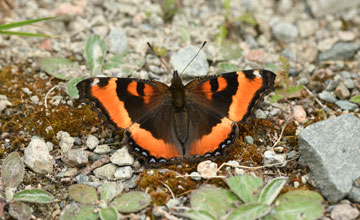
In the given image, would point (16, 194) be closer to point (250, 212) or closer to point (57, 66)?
point (57, 66)

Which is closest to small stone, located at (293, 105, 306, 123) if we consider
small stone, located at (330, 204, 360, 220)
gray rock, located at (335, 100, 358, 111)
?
gray rock, located at (335, 100, 358, 111)

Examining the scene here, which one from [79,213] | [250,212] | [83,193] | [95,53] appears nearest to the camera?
[250,212]

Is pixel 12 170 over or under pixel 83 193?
over

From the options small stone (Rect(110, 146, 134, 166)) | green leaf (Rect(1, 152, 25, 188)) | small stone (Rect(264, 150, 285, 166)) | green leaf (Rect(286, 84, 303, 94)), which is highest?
green leaf (Rect(1, 152, 25, 188))

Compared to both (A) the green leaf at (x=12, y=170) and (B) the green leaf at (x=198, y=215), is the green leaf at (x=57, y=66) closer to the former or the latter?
(A) the green leaf at (x=12, y=170)

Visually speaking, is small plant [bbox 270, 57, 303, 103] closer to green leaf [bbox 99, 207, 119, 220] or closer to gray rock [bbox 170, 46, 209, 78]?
gray rock [bbox 170, 46, 209, 78]

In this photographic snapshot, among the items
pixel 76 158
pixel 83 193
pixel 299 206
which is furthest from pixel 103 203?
pixel 299 206
